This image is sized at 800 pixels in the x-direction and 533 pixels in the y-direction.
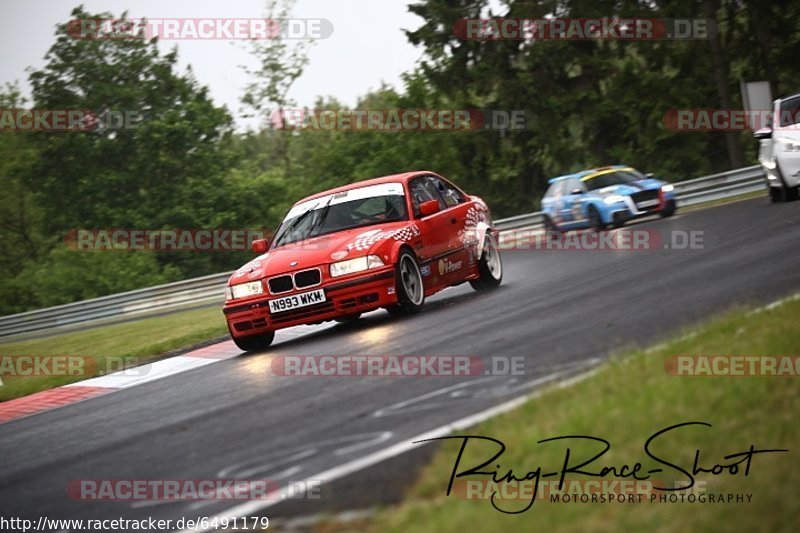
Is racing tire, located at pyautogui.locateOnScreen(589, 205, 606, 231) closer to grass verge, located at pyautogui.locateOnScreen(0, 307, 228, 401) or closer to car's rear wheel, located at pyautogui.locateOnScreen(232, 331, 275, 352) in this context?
grass verge, located at pyautogui.locateOnScreen(0, 307, 228, 401)

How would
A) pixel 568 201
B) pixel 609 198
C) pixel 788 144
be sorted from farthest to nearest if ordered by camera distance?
pixel 568 201, pixel 609 198, pixel 788 144

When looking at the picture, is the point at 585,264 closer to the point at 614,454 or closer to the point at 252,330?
the point at 252,330

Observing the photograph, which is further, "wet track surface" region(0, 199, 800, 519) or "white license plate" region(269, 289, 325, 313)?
"white license plate" region(269, 289, 325, 313)

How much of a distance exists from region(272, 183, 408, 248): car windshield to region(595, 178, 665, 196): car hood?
1134cm

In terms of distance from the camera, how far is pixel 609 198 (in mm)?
23062

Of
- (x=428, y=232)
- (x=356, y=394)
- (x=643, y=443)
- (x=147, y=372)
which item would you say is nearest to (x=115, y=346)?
(x=147, y=372)

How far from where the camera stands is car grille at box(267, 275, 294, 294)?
11352 mm

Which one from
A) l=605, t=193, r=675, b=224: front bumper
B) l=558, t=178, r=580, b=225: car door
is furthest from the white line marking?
l=558, t=178, r=580, b=225: car door

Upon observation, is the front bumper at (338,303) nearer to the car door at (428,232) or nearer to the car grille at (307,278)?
the car grille at (307,278)

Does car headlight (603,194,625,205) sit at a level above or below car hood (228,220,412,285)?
below

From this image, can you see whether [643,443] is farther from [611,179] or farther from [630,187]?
[611,179]

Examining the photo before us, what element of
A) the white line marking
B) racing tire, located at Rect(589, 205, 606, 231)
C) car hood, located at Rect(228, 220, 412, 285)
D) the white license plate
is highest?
car hood, located at Rect(228, 220, 412, 285)

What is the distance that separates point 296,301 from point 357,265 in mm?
707

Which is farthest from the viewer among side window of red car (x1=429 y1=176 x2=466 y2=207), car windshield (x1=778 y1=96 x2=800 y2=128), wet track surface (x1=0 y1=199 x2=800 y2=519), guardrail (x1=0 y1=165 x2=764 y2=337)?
guardrail (x1=0 y1=165 x2=764 y2=337)
